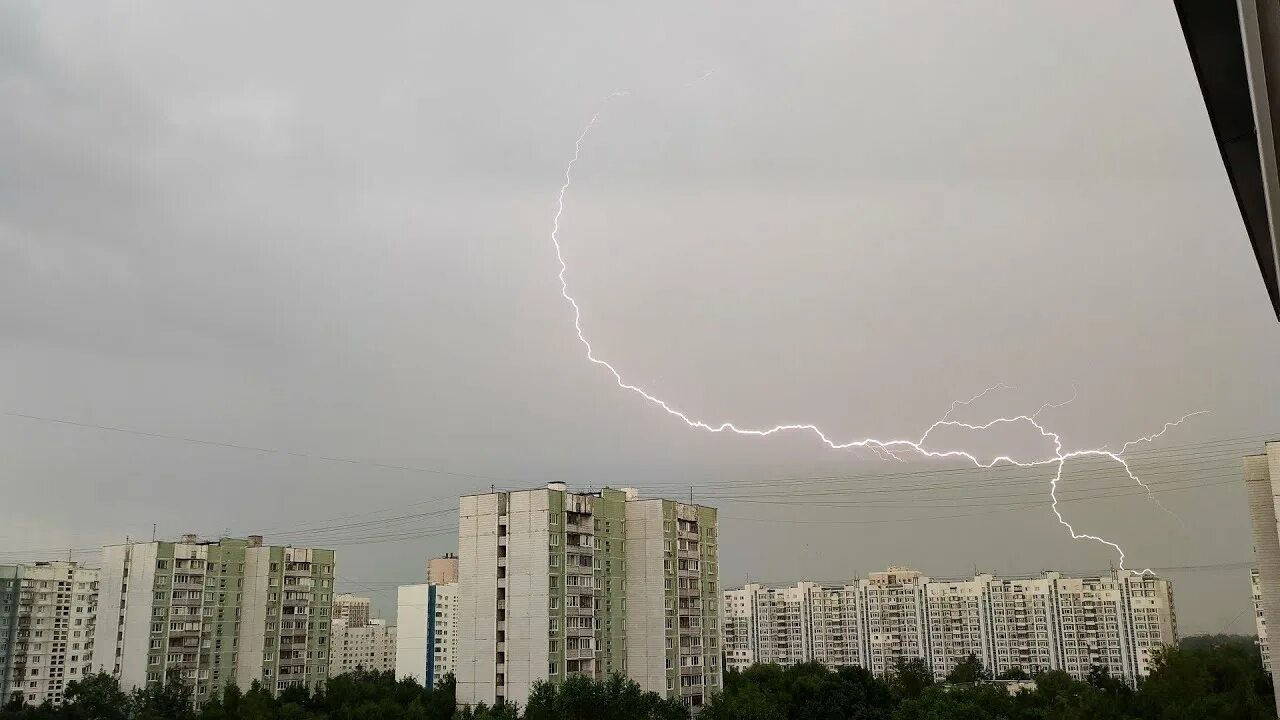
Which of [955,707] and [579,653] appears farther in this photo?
[579,653]

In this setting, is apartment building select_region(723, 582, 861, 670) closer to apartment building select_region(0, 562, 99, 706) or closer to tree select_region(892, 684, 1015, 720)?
tree select_region(892, 684, 1015, 720)

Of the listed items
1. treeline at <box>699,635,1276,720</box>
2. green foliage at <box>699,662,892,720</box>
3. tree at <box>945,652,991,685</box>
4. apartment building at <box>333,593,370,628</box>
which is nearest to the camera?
treeline at <box>699,635,1276,720</box>

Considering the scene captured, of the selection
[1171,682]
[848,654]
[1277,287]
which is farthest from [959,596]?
[1277,287]

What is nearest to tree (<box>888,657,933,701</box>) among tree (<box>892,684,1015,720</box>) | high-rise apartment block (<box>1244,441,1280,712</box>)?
tree (<box>892,684,1015,720</box>)

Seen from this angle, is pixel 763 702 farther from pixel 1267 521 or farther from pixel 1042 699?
pixel 1267 521

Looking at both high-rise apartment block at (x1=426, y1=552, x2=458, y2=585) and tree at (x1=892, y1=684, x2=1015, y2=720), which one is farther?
high-rise apartment block at (x1=426, y1=552, x2=458, y2=585)

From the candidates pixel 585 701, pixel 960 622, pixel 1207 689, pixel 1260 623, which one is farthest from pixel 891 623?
pixel 585 701
